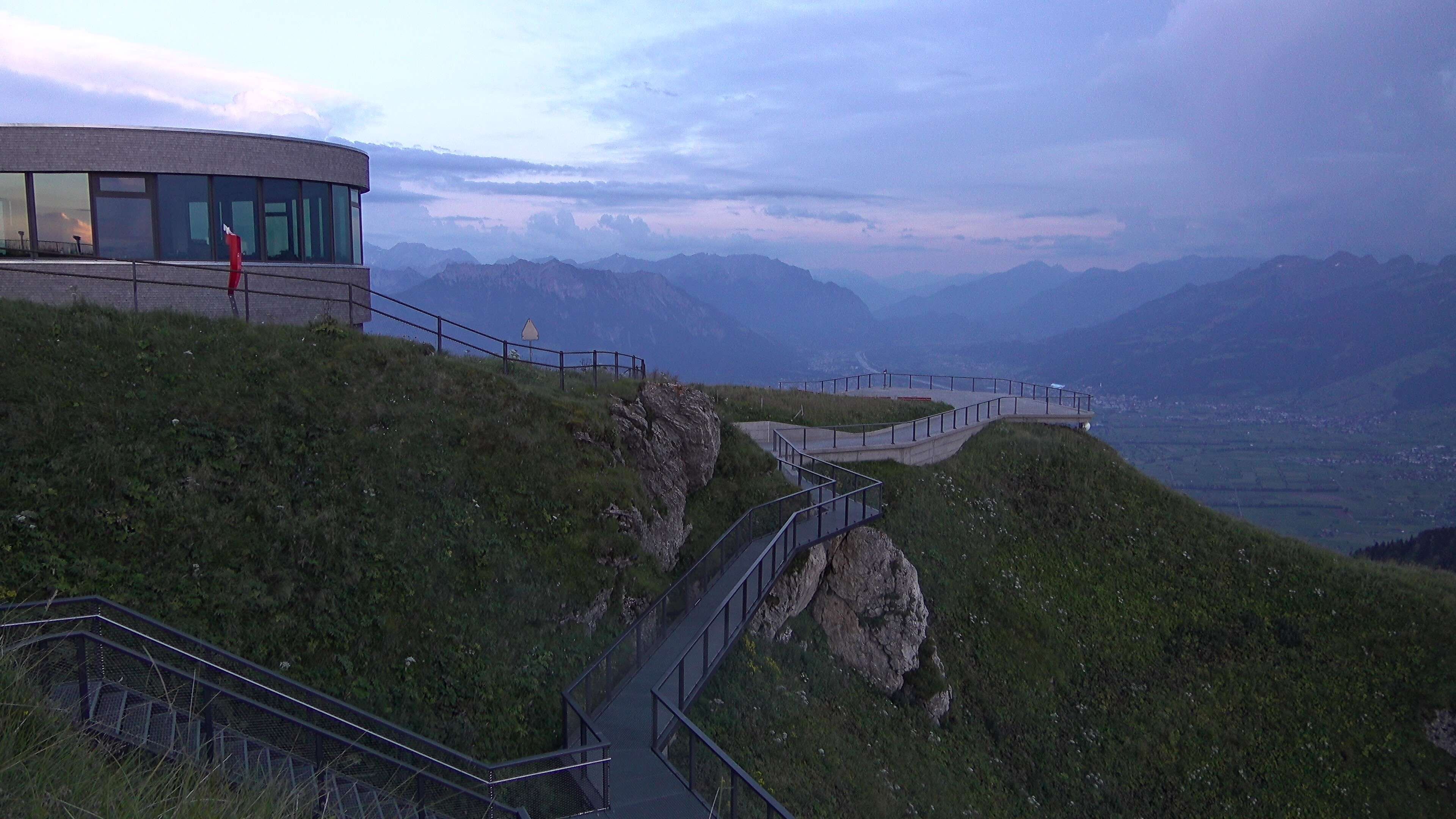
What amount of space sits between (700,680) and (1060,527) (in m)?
19.7

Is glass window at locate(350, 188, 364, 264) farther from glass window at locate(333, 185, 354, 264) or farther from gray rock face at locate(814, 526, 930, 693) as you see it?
gray rock face at locate(814, 526, 930, 693)

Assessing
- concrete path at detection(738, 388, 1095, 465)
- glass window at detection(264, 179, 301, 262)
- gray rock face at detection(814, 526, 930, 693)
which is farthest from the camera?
concrete path at detection(738, 388, 1095, 465)

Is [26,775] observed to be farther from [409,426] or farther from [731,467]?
[731,467]

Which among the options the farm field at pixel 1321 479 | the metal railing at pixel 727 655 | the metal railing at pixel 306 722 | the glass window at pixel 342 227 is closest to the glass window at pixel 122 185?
the glass window at pixel 342 227

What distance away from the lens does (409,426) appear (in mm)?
15203

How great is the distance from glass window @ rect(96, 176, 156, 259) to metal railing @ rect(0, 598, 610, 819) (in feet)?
46.1

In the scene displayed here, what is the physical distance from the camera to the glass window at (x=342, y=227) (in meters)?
22.9

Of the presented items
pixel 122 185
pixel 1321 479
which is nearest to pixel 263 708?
pixel 122 185

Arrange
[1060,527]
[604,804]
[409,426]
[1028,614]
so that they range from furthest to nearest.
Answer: [1060,527], [1028,614], [409,426], [604,804]

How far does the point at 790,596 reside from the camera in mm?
18531

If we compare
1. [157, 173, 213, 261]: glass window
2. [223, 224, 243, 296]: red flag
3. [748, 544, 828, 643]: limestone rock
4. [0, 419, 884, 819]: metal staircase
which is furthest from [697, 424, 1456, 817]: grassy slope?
[157, 173, 213, 261]: glass window

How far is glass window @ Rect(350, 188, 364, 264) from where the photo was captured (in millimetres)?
23891

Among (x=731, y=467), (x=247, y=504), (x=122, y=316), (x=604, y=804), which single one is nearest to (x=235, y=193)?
(x=122, y=316)

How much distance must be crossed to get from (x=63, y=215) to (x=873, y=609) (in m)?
21.8
